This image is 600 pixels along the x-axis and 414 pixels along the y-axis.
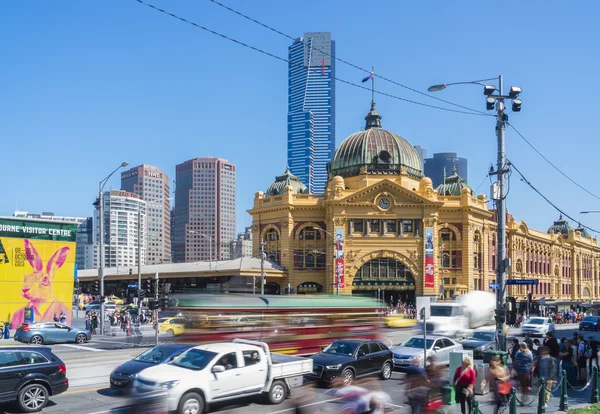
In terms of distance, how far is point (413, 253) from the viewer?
73.2m

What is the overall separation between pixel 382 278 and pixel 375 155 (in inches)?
642

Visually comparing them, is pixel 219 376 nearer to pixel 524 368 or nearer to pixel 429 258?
pixel 524 368

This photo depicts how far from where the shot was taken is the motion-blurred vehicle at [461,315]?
127 feet

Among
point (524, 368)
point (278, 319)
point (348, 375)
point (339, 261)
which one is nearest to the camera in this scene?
point (524, 368)

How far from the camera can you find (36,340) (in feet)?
111

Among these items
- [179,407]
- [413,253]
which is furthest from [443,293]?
[179,407]

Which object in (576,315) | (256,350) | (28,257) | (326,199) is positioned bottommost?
(576,315)

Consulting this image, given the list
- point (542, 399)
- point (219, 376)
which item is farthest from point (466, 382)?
point (219, 376)

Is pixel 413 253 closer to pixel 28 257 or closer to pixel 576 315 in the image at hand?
pixel 576 315

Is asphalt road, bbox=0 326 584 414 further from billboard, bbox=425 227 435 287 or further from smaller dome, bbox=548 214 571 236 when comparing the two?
smaller dome, bbox=548 214 571 236

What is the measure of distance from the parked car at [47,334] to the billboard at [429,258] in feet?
150

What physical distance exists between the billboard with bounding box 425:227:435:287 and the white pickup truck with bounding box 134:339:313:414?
56.1 meters

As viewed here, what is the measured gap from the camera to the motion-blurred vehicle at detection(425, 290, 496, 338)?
127 ft

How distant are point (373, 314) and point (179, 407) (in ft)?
50.8
